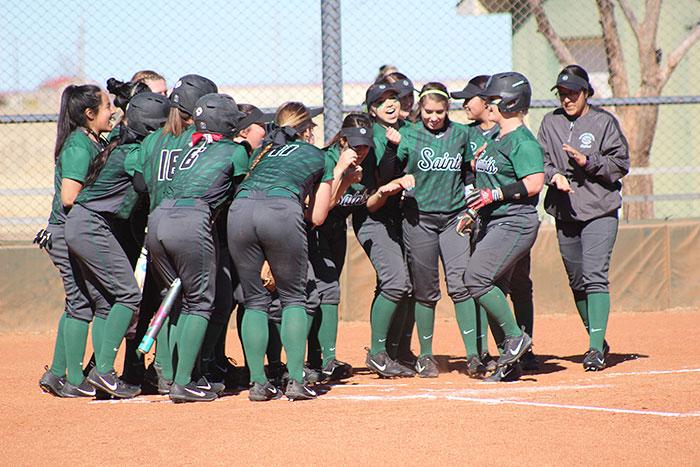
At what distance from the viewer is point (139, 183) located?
591 centimetres

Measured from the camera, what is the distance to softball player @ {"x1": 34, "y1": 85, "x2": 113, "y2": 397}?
610 cm

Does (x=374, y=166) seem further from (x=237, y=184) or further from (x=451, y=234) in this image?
(x=237, y=184)

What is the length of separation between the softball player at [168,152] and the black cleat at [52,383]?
768 mm

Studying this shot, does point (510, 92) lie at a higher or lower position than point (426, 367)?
higher

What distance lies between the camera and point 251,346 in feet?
18.8

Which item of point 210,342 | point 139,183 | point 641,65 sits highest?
point 641,65

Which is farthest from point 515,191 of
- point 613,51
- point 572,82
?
point 613,51

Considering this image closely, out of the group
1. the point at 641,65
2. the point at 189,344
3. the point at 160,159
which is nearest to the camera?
the point at 189,344

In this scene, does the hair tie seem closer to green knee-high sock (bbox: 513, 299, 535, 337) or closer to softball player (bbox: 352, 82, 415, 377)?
softball player (bbox: 352, 82, 415, 377)

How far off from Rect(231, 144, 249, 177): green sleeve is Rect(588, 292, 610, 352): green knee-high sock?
289 cm

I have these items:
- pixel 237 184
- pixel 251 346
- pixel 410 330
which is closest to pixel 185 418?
pixel 251 346

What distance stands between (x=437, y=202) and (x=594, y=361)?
1648 millimetres

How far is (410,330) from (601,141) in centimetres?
204

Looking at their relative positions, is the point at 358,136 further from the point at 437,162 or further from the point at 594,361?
the point at 594,361
